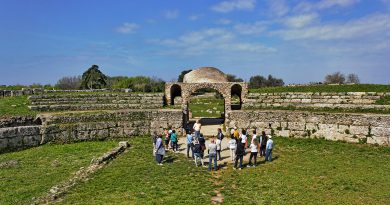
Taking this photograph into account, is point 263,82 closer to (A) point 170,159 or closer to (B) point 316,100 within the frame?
(B) point 316,100

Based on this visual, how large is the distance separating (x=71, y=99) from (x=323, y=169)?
21932 millimetres

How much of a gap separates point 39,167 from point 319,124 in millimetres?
17333

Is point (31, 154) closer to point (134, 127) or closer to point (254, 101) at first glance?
point (134, 127)

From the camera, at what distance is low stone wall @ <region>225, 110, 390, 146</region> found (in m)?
20.7

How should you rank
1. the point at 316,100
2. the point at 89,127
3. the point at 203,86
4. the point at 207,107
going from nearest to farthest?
the point at 89,127, the point at 316,100, the point at 203,86, the point at 207,107

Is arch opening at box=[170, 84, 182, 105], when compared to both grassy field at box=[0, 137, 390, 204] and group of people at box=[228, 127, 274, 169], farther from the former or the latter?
group of people at box=[228, 127, 274, 169]

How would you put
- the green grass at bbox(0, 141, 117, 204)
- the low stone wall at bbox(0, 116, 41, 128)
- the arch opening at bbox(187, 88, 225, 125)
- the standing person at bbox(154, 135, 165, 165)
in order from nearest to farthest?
the green grass at bbox(0, 141, 117, 204) < the standing person at bbox(154, 135, 165, 165) < the low stone wall at bbox(0, 116, 41, 128) < the arch opening at bbox(187, 88, 225, 125)

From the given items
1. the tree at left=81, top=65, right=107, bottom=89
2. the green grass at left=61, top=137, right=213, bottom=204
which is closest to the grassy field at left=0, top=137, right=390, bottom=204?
the green grass at left=61, top=137, right=213, bottom=204

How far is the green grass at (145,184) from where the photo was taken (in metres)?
12.3

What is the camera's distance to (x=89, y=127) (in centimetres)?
2392

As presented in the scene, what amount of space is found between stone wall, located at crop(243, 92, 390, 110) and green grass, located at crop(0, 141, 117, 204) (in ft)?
40.9

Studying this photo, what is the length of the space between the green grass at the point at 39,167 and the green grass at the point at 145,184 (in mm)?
1803

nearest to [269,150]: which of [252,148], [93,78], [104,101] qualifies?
[252,148]

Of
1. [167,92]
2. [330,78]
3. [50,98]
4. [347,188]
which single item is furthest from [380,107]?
[330,78]
